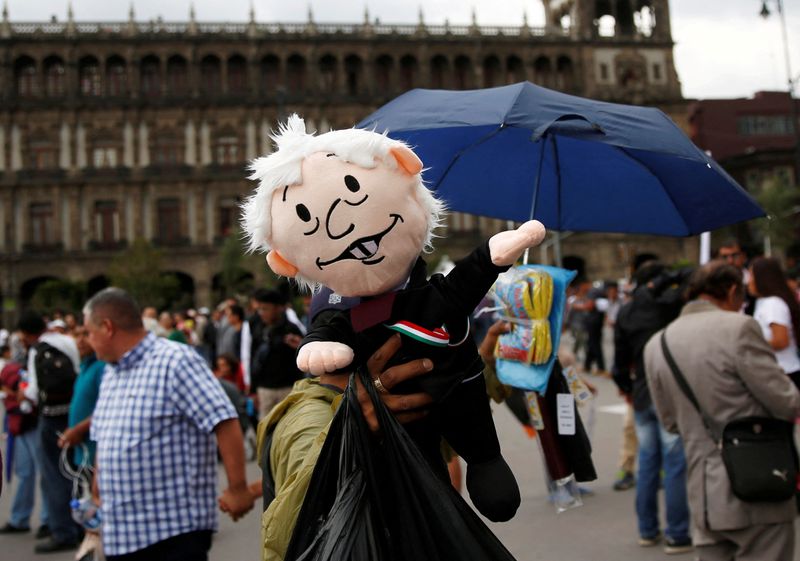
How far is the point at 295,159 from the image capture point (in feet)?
7.14

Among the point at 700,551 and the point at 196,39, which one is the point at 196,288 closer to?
the point at 196,39

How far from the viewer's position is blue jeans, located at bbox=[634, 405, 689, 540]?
209 inches

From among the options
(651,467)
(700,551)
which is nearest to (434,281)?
(700,551)

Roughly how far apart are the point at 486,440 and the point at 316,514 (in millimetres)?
556

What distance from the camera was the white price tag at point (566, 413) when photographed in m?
3.20

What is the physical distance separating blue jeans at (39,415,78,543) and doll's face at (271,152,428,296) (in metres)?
5.30

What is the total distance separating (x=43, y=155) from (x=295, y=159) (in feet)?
143

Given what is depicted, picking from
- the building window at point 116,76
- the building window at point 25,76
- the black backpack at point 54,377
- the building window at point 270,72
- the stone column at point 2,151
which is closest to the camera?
the black backpack at point 54,377

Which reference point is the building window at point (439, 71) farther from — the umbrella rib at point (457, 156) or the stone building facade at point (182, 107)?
the umbrella rib at point (457, 156)

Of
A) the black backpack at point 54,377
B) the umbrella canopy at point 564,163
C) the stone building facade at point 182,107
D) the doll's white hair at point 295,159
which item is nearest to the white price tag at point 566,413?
the umbrella canopy at point 564,163

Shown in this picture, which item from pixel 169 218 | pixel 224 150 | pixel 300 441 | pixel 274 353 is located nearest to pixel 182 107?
pixel 224 150

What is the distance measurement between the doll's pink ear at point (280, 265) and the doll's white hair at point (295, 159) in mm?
31

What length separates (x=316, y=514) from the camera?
1926 mm

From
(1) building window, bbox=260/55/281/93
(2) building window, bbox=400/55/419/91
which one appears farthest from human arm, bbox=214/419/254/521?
(2) building window, bbox=400/55/419/91
